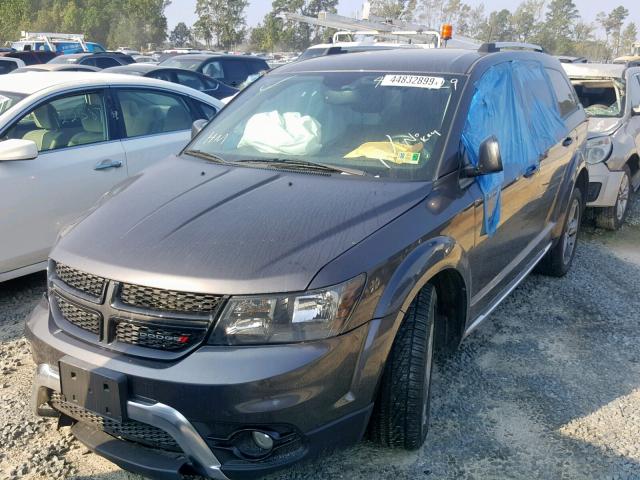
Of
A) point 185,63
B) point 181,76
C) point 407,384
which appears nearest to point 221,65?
point 185,63

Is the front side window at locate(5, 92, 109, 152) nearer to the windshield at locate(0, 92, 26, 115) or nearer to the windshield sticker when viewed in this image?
the windshield at locate(0, 92, 26, 115)

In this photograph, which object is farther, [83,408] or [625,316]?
[625,316]

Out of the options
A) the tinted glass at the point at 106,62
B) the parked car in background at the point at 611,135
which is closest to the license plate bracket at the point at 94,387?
the parked car in background at the point at 611,135

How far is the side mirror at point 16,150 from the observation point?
13.6ft

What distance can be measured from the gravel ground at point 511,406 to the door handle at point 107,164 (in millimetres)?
1013

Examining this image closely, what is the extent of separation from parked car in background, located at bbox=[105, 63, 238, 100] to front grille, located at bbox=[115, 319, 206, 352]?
9.12 m

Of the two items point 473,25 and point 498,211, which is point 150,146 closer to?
point 498,211

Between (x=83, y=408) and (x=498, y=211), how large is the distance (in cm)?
228

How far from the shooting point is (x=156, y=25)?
211ft

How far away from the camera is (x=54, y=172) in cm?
448

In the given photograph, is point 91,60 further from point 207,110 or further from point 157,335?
point 157,335

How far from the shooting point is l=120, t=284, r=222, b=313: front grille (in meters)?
2.29

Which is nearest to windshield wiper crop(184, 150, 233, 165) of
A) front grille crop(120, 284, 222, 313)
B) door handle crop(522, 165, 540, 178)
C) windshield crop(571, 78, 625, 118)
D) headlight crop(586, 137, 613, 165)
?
front grille crop(120, 284, 222, 313)

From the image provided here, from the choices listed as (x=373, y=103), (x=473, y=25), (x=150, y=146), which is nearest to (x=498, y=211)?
(x=373, y=103)
